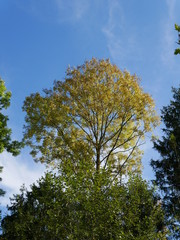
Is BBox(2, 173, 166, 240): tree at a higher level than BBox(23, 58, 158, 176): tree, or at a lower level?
lower

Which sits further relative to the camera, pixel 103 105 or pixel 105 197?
pixel 103 105

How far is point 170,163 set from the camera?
16875 millimetres

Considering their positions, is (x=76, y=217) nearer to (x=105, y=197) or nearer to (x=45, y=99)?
(x=105, y=197)

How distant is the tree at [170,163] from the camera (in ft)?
51.4

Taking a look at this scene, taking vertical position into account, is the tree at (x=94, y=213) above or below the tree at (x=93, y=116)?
below

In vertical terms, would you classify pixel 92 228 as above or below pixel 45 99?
below

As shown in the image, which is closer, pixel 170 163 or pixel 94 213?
pixel 94 213

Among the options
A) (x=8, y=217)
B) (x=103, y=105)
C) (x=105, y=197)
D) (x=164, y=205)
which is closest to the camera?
(x=105, y=197)

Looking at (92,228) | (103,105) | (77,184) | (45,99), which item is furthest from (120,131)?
(92,228)

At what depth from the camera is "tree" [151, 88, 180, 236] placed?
617 inches

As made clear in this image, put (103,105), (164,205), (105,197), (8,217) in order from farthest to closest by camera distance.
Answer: (103,105) < (8,217) < (164,205) < (105,197)

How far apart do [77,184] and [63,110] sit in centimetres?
862

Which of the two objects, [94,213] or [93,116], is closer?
[94,213]

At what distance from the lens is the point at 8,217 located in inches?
683
